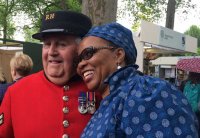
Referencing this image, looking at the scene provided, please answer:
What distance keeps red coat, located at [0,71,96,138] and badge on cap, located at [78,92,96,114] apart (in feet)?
0.08

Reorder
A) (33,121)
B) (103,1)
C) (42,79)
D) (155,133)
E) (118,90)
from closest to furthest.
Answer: (155,133)
(118,90)
(33,121)
(42,79)
(103,1)

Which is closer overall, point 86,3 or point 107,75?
point 107,75

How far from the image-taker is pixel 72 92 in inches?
85.9

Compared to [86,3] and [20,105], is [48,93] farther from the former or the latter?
[86,3]

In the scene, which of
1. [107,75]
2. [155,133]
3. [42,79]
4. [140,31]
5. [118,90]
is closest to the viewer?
[155,133]

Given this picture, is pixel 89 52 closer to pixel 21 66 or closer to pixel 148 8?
pixel 21 66

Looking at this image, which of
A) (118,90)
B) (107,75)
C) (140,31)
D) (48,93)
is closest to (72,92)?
(48,93)

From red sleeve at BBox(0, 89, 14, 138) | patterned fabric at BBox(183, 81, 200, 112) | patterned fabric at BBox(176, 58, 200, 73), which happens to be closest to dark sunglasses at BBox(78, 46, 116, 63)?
red sleeve at BBox(0, 89, 14, 138)

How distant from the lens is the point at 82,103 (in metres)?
2.14

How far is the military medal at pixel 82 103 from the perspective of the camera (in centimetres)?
212

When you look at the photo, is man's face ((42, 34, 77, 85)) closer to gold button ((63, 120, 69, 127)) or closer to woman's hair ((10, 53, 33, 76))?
gold button ((63, 120, 69, 127))

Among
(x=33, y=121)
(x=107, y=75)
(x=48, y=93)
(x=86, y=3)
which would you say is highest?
(x=86, y=3)

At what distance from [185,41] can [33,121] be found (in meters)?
11.4

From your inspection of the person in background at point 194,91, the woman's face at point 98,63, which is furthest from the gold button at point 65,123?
the person in background at point 194,91
